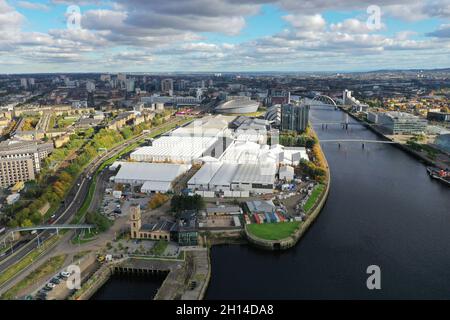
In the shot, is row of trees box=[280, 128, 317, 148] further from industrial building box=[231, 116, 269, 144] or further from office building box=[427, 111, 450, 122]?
office building box=[427, 111, 450, 122]

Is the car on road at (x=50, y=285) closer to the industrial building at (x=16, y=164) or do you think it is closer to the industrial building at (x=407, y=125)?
→ the industrial building at (x=16, y=164)

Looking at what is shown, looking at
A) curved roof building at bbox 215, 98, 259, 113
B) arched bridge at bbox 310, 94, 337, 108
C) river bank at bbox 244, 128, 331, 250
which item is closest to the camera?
river bank at bbox 244, 128, 331, 250

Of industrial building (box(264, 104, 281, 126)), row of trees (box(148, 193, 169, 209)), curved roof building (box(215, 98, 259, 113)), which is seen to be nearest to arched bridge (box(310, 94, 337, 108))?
curved roof building (box(215, 98, 259, 113))

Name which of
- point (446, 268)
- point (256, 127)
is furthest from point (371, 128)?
point (446, 268)

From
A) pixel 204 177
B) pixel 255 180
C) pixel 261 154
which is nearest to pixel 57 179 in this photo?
pixel 204 177

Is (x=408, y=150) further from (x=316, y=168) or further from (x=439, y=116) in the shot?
(x=439, y=116)

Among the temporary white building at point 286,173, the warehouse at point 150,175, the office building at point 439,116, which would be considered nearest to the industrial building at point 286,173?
the temporary white building at point 286,173

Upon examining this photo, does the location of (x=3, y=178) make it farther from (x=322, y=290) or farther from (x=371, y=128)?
(x=371, y=128)

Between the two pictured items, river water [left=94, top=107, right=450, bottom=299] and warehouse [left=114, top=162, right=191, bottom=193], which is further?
warehouse [left=114, top=162, right=191, bottom=193]
